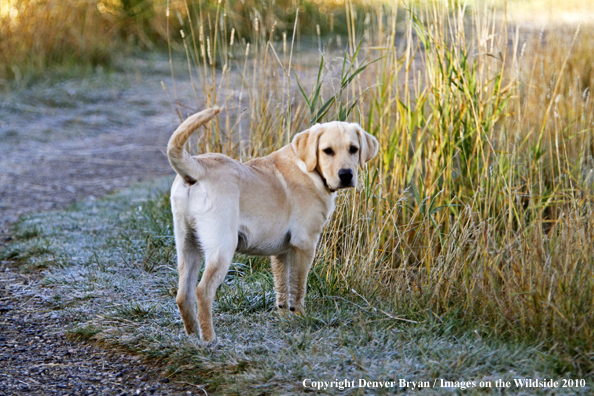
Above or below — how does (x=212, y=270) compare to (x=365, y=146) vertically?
below

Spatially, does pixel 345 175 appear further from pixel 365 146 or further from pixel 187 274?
pixel 187 274

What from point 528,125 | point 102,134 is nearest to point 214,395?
point 528,125

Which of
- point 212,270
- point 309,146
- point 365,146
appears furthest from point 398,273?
point 212,270

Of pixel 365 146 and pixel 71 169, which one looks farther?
pixel 71 169

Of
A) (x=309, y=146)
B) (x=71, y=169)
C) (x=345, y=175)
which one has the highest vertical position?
(x=309, y=146)

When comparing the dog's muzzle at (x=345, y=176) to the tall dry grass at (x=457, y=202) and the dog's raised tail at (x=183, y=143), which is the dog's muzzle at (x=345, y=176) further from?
the dog's raised tail at (x=183, y=143)

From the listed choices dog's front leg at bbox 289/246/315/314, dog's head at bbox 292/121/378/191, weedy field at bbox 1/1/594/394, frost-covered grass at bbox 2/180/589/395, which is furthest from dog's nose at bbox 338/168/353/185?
frost-covered grass at bbox 2/180/589/395

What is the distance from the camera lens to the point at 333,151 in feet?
10.1

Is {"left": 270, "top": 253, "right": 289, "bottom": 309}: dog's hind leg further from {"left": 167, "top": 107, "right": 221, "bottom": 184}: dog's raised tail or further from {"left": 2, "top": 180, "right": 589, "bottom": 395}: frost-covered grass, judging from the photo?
{"left": 167, "top": 107, "right": 221, "bottom": 184}: dog's raised tail

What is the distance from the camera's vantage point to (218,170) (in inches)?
109

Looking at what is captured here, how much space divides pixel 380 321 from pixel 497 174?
1.31 m

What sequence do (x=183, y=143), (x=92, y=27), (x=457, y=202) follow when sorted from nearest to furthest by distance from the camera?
1. (x=183, y=143)
2. (x=457, y=202)
3. (x=92, y=27)

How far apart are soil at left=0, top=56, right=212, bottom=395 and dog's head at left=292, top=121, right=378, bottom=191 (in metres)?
1.16

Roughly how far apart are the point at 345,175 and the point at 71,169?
430 centimetres
